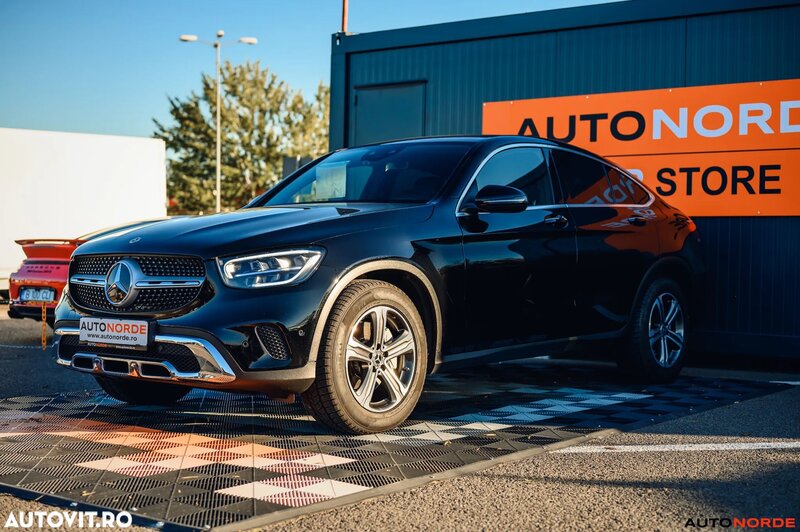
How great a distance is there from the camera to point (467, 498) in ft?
13.6

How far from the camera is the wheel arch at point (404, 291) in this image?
517 centimetres

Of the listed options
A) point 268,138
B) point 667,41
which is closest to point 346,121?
point 667,41

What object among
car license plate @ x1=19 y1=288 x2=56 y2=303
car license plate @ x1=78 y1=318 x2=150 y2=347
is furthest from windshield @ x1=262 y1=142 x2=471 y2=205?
car license plate @ x1=19 y1=288 x2=56 y2=303

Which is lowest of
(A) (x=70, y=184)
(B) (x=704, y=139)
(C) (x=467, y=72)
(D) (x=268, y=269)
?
(D) (x=268, y=269)

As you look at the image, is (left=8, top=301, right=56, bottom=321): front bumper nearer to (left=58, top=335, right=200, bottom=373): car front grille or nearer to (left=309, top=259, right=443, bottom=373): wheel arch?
(left=58, top=335, right=200, bottom=373): car front grille

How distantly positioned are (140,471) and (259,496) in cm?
75

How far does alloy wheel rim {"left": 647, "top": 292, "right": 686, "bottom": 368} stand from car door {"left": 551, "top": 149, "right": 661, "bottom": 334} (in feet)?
1.34

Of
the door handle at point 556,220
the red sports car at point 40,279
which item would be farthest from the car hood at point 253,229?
the red sports car at point 40,279

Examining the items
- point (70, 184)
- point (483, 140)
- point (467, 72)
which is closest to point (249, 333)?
point (483, 140)

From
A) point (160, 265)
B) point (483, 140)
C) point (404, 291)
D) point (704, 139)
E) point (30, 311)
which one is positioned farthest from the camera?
point (30, 311)

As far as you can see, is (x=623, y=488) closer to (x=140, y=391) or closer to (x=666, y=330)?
(x=140, y=391)

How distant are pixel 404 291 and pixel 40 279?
21.1ft

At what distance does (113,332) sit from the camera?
535cm

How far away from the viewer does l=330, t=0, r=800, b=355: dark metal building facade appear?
9047mm
